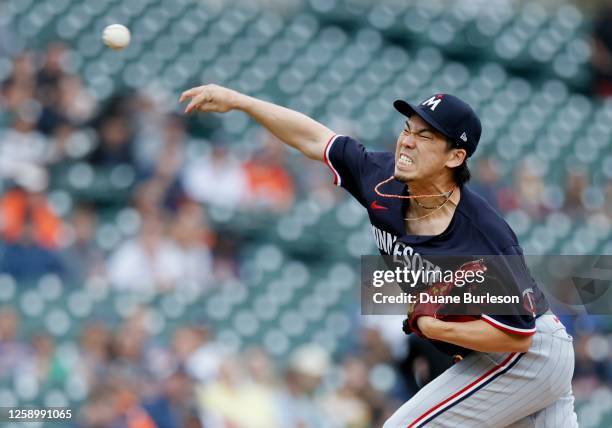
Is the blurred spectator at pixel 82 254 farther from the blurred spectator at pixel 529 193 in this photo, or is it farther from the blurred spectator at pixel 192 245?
the blurred spectator at pixel 529 193

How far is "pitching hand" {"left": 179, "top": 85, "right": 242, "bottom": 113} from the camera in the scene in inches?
193

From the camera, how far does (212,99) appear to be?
16.2ft

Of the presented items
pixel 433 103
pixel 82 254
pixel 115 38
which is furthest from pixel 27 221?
pixel 433 103

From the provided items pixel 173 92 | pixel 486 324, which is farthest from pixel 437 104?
pixel 173 92

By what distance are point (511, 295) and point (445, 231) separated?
1.33 ft

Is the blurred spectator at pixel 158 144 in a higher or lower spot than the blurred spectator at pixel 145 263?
higher

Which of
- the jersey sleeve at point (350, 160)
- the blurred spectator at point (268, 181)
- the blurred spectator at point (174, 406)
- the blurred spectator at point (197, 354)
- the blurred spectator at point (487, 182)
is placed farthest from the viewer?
the blurred spectator at point (487, 182)

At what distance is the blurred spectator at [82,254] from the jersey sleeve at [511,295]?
5.83 meters

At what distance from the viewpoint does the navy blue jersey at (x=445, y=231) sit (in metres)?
4.54

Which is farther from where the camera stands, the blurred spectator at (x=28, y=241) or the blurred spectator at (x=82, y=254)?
the blurred spectator at (x=82, y=254)

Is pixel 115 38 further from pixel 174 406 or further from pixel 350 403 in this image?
pixel 350 403

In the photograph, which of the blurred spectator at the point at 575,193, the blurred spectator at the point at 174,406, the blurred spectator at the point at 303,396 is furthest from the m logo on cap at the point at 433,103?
the blurred spectator at the point at 575,193

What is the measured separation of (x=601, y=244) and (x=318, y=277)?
3.30 metres

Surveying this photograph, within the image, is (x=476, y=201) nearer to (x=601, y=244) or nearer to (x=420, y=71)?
(x=601, y=244)
